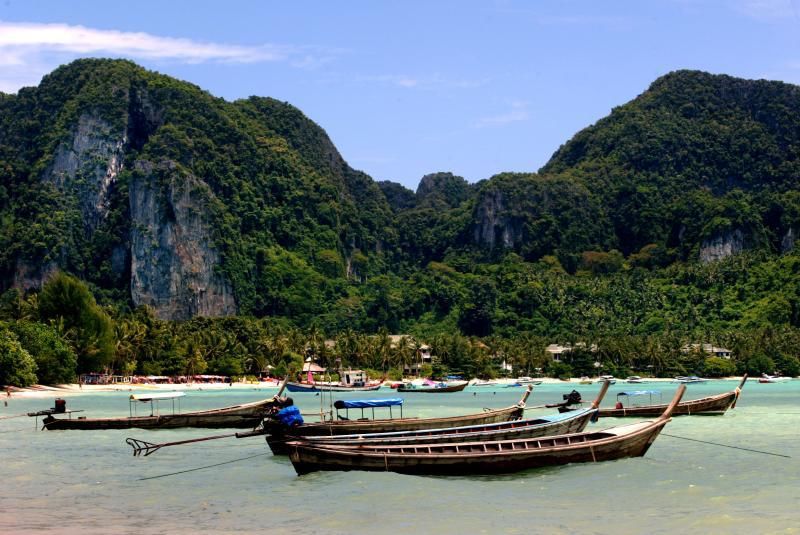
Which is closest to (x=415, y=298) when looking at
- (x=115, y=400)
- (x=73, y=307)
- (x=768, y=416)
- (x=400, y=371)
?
(x=400, y=371)

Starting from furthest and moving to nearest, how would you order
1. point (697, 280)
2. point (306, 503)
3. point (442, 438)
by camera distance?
point (697, 280) < point (442, 438) < point (306, 503)

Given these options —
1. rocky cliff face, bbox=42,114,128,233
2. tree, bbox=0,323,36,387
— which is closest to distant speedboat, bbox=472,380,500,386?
tree, bbox=0,323,36,387

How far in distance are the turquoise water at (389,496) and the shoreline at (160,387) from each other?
45455 millimetres

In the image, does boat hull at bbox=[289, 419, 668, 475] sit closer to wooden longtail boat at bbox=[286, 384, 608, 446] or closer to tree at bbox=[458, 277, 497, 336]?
wooden longtail boat at bbox=[286, 384, 608, 446]

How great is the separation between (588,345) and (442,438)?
117m

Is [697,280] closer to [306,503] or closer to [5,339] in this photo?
[5,339]

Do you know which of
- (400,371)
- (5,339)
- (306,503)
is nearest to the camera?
(306,503)

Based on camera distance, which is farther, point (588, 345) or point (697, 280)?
point (697, 280)

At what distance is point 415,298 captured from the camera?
7539 inches

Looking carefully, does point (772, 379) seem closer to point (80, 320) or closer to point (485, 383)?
point (485, 383)

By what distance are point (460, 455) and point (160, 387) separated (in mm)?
81345

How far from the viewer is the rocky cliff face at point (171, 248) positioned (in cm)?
18725

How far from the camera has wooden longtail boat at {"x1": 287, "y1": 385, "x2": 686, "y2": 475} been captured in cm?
3006

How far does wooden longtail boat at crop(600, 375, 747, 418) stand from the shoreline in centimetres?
4710
